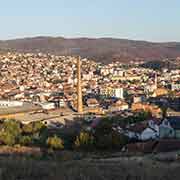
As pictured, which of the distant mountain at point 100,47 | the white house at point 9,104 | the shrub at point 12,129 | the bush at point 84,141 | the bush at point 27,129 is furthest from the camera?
the distant mountain at point 100,47

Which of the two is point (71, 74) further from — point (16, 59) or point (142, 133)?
point (142, 133)

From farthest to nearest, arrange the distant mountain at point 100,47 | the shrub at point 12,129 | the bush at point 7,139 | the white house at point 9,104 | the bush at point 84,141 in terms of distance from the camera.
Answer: the distant mountain at point 100,47
the white house at point 9,104
the shrub at point 12,129
the bush at point 7,139
the bush at point 84,141

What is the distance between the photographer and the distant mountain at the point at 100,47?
10707cm

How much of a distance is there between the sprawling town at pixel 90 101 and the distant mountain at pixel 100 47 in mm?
28875

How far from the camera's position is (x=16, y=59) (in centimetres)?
7431

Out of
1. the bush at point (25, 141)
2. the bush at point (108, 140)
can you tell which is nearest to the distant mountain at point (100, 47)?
the bush at point (108, 140)

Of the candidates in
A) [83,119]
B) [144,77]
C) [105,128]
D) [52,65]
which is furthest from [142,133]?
[52,65]

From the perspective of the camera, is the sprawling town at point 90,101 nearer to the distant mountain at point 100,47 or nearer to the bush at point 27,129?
the bush at point 27,129

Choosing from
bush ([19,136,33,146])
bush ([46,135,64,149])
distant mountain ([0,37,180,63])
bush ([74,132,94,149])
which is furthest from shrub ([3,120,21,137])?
distant mountain ([0,37,180,63])

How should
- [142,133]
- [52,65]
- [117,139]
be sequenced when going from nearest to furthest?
[117,139], [142,133], [52,65]

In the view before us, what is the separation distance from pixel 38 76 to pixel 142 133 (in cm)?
4314

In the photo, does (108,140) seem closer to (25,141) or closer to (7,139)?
(25,141)

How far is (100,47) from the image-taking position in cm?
12319

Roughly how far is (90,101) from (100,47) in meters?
89.6
